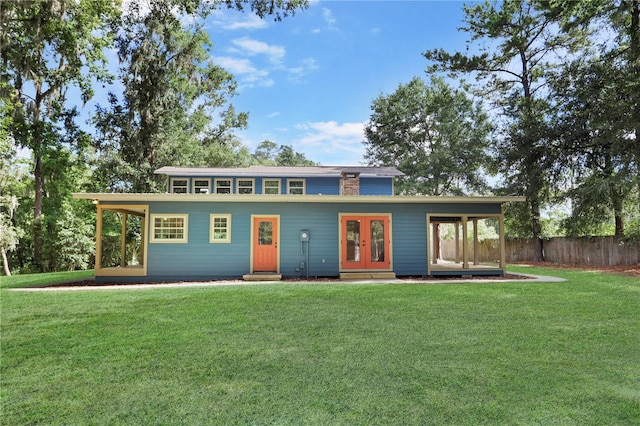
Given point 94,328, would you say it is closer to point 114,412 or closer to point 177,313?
point 177,313

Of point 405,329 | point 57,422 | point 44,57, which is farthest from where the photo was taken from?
point 44,57

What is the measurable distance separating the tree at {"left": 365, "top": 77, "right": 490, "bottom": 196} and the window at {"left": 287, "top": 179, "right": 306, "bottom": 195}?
1155 centimetres

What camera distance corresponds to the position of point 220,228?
1168 centimetres

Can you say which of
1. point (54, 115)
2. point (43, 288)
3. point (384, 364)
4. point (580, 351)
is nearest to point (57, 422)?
point (384, 364)

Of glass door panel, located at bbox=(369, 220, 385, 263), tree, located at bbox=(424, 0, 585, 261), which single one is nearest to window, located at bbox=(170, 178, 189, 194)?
glass door panel, located at bbox=(369, 220, 385, 263)

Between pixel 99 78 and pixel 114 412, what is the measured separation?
21.0 metres

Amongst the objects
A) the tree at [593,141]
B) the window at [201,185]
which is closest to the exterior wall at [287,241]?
the window at [201,185]

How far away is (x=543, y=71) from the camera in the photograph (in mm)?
21797

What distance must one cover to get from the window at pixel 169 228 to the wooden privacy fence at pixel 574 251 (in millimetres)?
16401

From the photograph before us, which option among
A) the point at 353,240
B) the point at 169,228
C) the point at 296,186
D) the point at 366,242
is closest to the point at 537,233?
the point at 366,242

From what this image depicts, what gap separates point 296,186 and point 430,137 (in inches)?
606

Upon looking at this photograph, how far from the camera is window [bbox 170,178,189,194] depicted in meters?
16.4

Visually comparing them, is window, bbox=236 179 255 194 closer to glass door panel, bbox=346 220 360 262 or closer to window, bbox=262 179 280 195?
window, bbox=262 179 280 195

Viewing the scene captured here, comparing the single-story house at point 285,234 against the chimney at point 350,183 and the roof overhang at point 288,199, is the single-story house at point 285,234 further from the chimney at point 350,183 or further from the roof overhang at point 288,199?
the chimney at point 350,183
